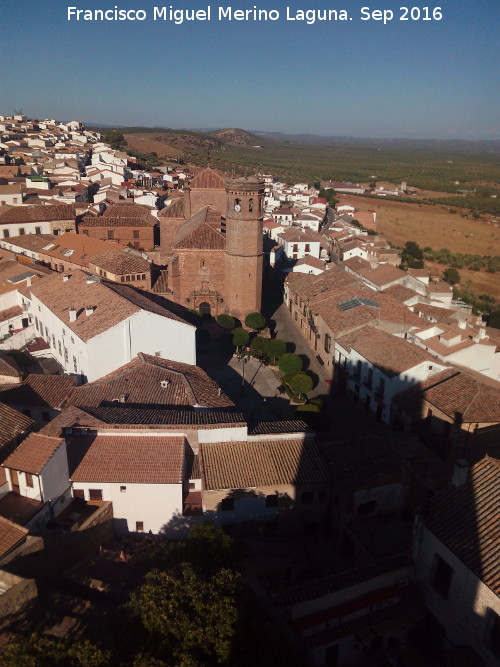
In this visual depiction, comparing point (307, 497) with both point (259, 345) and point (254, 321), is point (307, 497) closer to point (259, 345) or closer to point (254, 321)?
point (259, 345)

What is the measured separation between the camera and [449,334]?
972 inches

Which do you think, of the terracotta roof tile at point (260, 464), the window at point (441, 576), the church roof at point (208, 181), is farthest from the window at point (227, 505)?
the church roof at point (208, 181)

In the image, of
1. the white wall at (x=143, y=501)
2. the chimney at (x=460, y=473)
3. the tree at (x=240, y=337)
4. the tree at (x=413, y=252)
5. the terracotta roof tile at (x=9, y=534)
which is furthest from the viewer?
the tree at (x=413, y=252)

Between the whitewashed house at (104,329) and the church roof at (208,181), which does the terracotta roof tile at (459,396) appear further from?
the church roof at (208,181)

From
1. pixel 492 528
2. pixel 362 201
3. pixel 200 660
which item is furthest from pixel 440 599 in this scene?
pixel 362 201

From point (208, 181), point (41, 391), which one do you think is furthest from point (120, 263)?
point (41, 391)

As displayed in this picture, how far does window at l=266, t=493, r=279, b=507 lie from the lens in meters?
16.2

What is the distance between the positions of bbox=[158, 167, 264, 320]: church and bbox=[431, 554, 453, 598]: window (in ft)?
70.0

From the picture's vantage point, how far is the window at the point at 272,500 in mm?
16219

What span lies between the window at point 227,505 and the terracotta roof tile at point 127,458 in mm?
1685

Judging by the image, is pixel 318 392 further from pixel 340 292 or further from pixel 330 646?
pixel 330 646

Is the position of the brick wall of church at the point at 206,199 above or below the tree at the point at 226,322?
above

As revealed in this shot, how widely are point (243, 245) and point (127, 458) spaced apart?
58.2ft

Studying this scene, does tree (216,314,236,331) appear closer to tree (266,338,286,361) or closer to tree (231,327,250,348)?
tree (231,327,250,348)
